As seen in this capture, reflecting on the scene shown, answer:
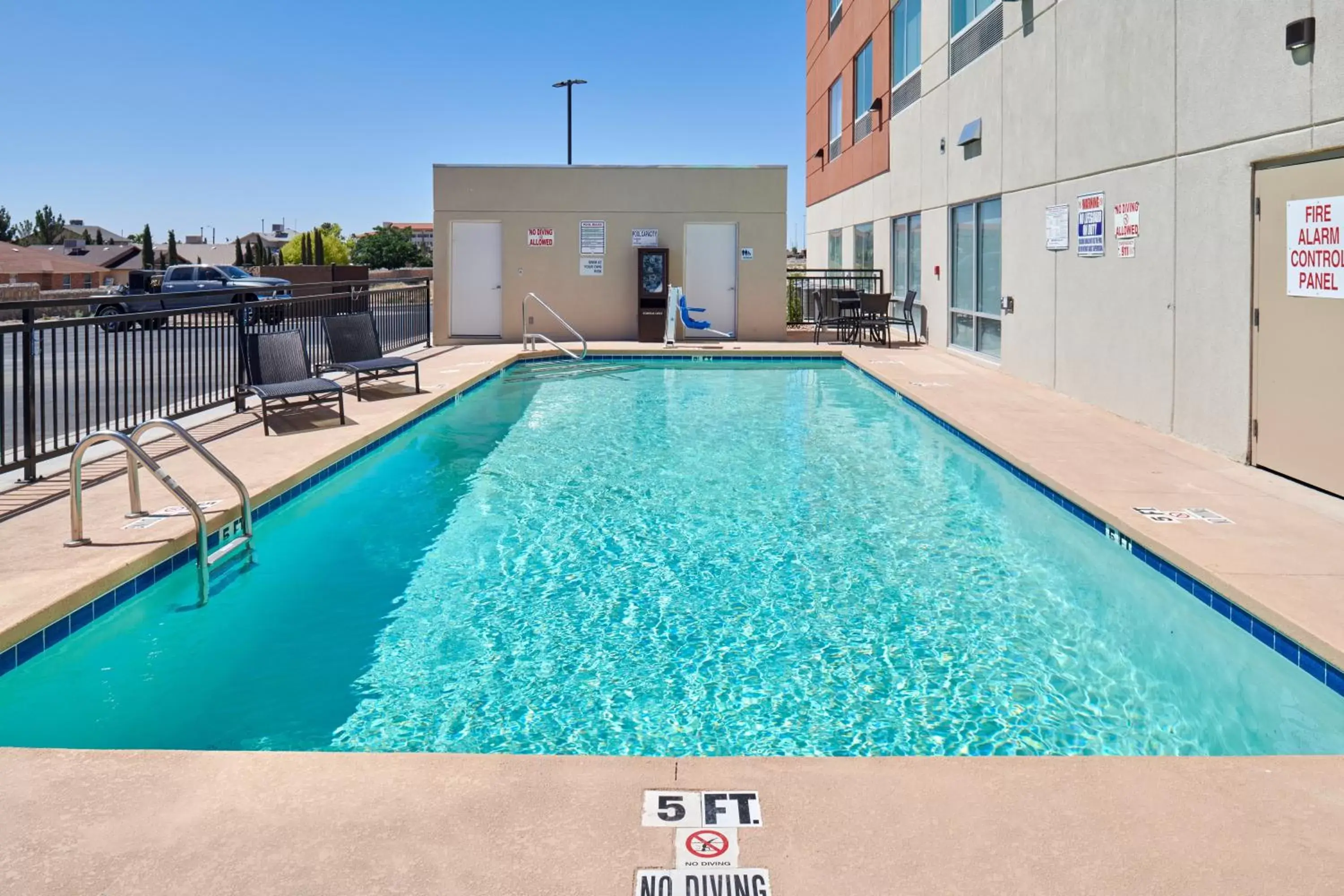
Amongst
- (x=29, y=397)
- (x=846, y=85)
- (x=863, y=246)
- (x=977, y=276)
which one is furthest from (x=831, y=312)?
(x=29, y=397)

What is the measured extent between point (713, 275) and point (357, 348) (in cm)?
819

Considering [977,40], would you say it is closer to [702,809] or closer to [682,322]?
[682,322]

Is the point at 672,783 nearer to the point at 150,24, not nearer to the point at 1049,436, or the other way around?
the point at 1049,436

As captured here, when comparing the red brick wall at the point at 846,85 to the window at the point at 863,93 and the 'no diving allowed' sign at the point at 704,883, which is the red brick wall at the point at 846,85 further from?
the 'no diving allowed' sign at the point at 704,883

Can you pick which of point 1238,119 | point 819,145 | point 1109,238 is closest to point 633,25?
point 819,145

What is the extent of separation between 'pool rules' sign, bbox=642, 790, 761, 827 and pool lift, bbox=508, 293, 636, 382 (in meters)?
11.2

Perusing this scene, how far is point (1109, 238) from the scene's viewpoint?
886 cm

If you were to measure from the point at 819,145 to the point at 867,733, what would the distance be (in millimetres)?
24131

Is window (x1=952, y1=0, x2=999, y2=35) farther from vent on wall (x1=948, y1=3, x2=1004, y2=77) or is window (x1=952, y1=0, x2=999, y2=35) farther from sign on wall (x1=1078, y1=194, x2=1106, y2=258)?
sign on wall (x1=1078, y1=194, x2=1106, y2=258)

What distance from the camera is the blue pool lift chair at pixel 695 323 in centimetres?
1680

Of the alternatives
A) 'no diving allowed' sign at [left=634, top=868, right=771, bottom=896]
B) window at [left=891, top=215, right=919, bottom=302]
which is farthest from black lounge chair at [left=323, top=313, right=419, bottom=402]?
window at [left=891, top=215, right=919, bottom=302]

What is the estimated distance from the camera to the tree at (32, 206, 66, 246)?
9888cm

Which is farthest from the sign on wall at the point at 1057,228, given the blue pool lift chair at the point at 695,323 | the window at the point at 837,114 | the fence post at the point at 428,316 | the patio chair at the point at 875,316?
the window at the point at 837,114

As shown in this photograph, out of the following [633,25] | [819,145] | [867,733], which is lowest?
[867,733]
